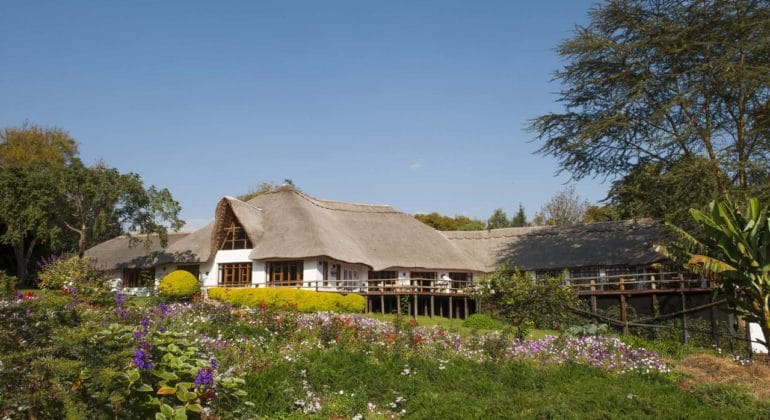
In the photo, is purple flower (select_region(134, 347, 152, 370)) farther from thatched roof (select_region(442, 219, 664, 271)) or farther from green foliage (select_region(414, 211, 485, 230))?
green foliage (select_region(414, 211, 485, 230))

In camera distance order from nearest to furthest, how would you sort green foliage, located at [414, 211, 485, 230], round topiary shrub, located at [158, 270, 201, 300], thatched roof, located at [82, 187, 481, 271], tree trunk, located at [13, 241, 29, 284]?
round topiary shrub, located at [158, 270, 201, 300], thatched roof, located at [82, 187, 481, 271], tree trunk, located at [13, 241, 29, 284], green foliage, located at [414, 211, 485, 230]

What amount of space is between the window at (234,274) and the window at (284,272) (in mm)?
1613

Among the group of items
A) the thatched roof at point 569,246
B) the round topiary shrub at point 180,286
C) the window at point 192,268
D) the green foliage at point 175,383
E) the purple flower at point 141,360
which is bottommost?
the green foliage at point 175,383

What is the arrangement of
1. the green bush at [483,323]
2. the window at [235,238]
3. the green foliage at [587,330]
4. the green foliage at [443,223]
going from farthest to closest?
the green foliage at [443,223], the window at [235,238], the green bush at [483,323], the green foliage at [587,330]

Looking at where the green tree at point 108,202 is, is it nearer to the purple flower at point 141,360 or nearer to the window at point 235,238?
the window at point 235,238

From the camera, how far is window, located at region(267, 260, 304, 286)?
33125 millimetres

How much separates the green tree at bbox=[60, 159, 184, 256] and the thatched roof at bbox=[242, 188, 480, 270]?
5.86m

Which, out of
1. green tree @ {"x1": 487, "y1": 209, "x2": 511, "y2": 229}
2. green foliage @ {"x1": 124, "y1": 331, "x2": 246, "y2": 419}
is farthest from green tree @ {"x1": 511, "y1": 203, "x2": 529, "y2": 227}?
green foliage @ {"x1": 124, "y1": 331, "x2": 246, "y2": 419}

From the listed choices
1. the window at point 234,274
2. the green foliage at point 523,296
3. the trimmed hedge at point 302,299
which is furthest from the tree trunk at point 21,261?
the green foliage at point 523,296

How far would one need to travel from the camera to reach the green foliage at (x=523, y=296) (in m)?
16.5

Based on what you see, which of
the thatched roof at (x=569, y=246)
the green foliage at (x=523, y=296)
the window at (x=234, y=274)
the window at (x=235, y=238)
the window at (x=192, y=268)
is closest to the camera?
the green foliage at (x=523, y=296)

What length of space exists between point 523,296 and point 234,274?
22.9 metres

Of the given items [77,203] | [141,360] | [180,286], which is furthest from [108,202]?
[141,360]

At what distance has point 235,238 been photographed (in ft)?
118
